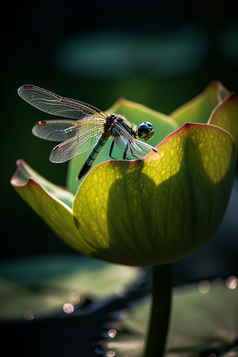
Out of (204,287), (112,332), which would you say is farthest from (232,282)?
(112,332)

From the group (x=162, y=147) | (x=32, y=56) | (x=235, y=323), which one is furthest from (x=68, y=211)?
(x=32, y=56)

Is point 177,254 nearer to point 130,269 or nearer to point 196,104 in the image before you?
point 196,104

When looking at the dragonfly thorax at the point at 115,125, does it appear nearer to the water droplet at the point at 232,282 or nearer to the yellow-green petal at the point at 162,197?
the yellow-green petal at the point at 162,197

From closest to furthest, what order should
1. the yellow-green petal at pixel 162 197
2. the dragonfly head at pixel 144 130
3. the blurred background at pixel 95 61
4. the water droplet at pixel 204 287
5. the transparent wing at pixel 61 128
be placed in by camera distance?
the yellow-green petal at pixel 162 197 < the dragonfly head at pixel 144 130 < the transparent wing at pixel 61 128 < the water droplet at pixel 204 287 < the blurred background at pixel 95 61

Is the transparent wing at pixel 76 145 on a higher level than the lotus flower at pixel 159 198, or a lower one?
higher

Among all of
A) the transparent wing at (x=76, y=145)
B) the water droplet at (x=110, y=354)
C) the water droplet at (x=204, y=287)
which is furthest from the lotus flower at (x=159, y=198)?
the water droplet at (x=204, y=287)

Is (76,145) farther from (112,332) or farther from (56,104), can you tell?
(112,332)

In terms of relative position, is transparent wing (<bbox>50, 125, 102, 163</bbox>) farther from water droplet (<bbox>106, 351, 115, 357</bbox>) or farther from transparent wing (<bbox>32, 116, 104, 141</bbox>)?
water droplet (<bbox>106, 351, 115, 357</bbox>)
